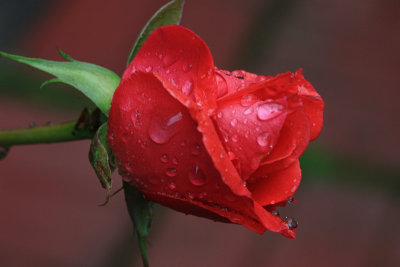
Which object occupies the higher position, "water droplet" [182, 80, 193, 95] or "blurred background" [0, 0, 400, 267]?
"water droplet" [182, 80, 193, 95]

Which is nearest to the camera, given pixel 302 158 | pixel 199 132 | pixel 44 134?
pixel 199 132

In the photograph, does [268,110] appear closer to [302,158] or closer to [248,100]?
[248,100]

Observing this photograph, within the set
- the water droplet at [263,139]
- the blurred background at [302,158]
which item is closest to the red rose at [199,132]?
the water droplet at [263,139]

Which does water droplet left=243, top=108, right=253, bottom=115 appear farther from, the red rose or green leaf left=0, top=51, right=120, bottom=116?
green leaf left=0, top=51, right=120, bottom=116

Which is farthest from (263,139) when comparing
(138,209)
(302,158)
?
(302,158)

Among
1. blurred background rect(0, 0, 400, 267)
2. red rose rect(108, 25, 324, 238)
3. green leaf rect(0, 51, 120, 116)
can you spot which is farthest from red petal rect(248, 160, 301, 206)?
blurred background rect(0, 0, 400, 267)
